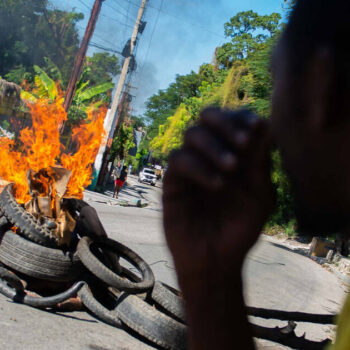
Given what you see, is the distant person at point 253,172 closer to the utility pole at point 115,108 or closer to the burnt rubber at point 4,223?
the burnt rubber at point 4,223

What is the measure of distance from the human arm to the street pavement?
4cm

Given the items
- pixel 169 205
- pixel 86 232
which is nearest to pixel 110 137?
pixel 86 232

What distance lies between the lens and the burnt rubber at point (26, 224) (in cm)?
524

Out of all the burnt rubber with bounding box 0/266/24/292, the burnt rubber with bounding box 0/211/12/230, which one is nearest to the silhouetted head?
the burnt rubber with bounding box 0/266/24/292

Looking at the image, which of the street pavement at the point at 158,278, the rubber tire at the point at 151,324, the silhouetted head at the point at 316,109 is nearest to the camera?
the silhouetted head at the point at 316,109

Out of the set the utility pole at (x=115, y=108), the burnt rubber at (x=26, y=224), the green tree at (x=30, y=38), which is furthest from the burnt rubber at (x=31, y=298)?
the green tree at (x=30, y=38)

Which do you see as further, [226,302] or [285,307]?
[285,307]

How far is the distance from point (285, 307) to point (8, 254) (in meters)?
6.18

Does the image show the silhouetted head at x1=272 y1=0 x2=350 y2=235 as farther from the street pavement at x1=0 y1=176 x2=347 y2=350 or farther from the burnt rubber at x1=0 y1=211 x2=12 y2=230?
the burnt rubber at x1=0 y1=211 x2=12 y2=230

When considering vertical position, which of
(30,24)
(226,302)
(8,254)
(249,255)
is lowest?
(8,254)

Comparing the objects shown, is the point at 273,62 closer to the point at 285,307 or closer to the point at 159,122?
the point at 285,307

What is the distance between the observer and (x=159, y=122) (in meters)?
50.2

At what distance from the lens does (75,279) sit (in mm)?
5453

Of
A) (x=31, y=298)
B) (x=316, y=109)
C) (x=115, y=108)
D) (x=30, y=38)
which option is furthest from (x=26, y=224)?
(x=30, y=38)
